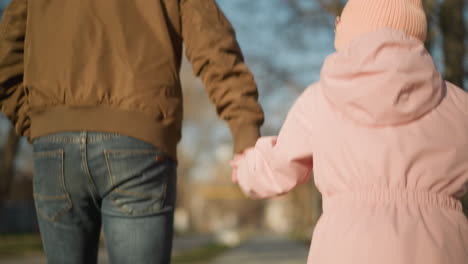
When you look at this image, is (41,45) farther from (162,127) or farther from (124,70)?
(162,127)

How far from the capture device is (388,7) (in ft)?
7.24

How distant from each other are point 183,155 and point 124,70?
35.7 meters

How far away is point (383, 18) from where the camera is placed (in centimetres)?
221

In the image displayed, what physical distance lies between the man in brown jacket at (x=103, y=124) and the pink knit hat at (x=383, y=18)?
28.0 inches

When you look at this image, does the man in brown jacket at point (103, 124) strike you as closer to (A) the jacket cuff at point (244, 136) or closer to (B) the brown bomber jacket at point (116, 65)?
(B) the brown bomber jacket at point (116, 65)

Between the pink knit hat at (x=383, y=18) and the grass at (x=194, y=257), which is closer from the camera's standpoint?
the pink knit hat at (x=383, y=18)

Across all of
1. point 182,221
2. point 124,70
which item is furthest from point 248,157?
point 182,221

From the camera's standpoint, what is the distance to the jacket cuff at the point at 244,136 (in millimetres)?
2549

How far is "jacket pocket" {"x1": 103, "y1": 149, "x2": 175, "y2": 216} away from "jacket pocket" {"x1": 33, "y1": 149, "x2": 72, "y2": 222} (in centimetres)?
17

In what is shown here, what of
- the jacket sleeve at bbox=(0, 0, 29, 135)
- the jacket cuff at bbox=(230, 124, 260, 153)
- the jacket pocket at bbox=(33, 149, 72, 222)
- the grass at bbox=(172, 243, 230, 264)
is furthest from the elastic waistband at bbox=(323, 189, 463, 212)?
the grass at bbox=(172, 243, 230, 264)

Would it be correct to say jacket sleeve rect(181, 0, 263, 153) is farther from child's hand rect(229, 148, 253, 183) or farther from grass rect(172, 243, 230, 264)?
grass rect(172, 243, 230, 264)

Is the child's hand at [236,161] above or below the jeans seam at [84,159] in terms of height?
below

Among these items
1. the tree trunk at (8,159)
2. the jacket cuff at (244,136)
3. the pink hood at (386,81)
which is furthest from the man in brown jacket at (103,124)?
the tree trunk at (8,159)

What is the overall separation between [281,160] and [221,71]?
0.51m
